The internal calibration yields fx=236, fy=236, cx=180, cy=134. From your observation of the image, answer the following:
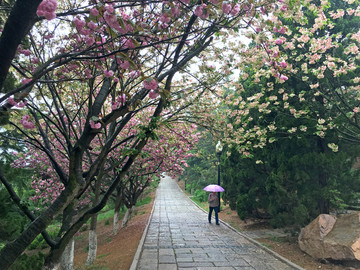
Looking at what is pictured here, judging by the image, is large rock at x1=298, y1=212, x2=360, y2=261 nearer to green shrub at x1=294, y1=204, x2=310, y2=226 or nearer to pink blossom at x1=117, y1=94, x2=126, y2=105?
green shrub at x1=294, y1=204, x2=310, y2=226

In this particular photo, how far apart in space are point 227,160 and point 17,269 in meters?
10.3

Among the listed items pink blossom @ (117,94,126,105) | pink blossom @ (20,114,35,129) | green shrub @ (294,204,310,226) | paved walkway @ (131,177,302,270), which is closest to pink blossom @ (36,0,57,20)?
pink blossom @ (117,94,126,105)

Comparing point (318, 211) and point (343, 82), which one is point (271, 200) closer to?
point (318, 211)

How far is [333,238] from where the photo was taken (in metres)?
5.86

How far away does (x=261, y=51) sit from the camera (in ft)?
15.5

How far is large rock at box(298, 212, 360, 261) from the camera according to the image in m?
5.41

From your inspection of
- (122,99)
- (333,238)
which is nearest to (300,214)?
(333,238)

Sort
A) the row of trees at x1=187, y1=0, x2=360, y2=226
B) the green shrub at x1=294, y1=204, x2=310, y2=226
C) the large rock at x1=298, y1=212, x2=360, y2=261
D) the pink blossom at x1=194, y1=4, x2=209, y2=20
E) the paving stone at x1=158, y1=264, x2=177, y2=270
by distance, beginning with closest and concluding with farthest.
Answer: the pink blossom at x1=194, y1=4, x2=209, y2=20
the large rock at x1=298, y1=212, x2=360, y2=261
the paving stone at x1=158, y1=264, x2=177, y2=270
the row of trees at x1=187, y1=0, x2=360, y2=226
the green shrub at x1=294, y1=204, x2=310, y2=226

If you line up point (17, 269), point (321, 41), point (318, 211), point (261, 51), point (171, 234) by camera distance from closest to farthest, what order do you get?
point (17, 269)
point (261, 51)
point (321, 41)
point (318, 211)
point (171, 234)

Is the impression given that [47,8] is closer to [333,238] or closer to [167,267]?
[167,267]

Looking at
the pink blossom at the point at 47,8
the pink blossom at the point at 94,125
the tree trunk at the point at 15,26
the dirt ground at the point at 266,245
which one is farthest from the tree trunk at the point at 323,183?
the tree trunk at the point at 15,26

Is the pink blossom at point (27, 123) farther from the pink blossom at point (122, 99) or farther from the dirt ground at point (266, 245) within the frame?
the dirt ground at point (266, 245)

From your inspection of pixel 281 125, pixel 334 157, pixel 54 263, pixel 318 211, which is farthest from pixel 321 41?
pixel 54 263

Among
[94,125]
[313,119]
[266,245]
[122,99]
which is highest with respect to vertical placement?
[313,119]
